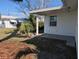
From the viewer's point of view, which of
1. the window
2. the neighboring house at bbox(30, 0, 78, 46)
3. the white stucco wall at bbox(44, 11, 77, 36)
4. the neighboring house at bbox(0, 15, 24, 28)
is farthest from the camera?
the neighboring house at bbox(0, 15, 24, 28)

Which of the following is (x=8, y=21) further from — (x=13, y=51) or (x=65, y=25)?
(x=13, y=51)

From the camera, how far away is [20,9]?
114 ft

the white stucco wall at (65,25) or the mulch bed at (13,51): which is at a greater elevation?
the white stucco wall at (65,25)

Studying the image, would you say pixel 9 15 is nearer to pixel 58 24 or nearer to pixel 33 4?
pixel 33 4

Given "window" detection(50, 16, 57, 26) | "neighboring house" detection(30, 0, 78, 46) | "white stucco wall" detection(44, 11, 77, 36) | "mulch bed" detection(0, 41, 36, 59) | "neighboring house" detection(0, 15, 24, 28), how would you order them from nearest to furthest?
"mulch bed" detection(0, 41, 36, 59) → "neighboring house" detection(30, 0, 78, 46) → "white stucco wall" detection(44, 11, 77, 36) → "window" detection(50, 16, 57, 26) → "neighboring house" detection(0, 15, 24, 28)

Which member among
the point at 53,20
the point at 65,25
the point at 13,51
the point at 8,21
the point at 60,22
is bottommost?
the point at 13,51

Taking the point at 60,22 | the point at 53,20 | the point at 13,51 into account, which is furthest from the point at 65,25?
the point at 13,51

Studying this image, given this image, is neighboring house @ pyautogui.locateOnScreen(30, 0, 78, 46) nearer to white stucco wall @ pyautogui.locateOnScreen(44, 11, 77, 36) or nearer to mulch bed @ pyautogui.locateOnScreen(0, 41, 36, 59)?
white stucco wall @ pyautogui.locateOnScreen(44, 11, 77, 36)

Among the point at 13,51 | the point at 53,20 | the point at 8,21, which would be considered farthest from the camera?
the point at 8,21

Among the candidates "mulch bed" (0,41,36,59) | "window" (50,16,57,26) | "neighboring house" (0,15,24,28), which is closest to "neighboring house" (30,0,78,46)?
"window" (50,16,57,26)

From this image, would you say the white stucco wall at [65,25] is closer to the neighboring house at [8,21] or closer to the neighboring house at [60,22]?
the neighboring house at [60,22]

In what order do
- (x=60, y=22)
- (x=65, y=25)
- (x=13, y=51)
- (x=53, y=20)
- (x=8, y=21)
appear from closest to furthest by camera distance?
(x=13, y=51)
(x=65, y=25)
(x=60, y=22)
(x=53, y=20)
(x=8, y=21)

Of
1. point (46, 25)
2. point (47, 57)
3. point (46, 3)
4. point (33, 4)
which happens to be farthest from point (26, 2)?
point (47, 57)

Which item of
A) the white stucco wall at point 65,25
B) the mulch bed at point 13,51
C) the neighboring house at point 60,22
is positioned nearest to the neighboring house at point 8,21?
the neighboring house at point 60,22
